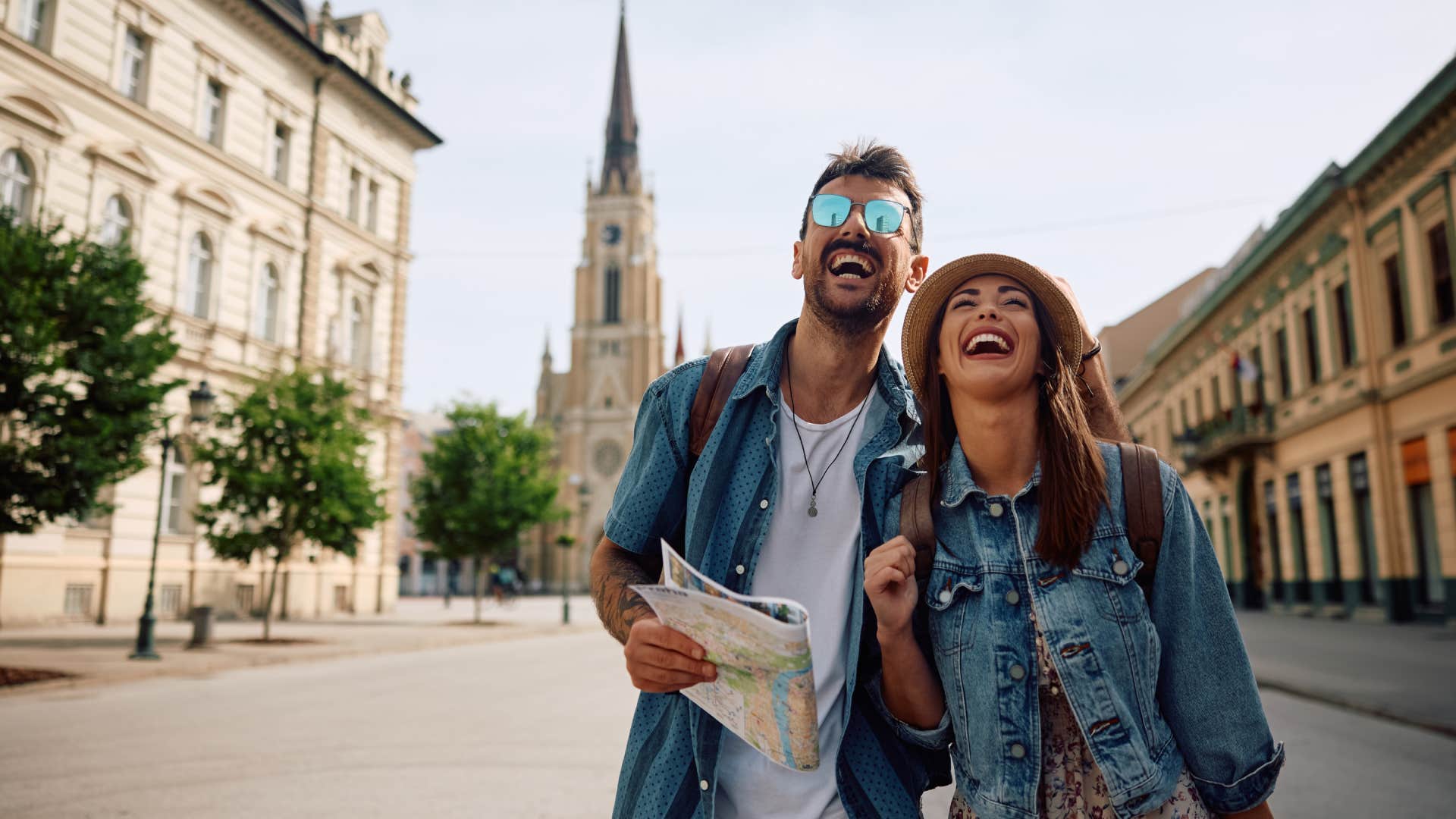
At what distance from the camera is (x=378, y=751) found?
8.52 meters

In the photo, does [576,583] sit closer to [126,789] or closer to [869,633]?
[126,789]

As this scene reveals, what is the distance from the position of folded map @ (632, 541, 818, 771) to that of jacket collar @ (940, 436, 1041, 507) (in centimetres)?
52

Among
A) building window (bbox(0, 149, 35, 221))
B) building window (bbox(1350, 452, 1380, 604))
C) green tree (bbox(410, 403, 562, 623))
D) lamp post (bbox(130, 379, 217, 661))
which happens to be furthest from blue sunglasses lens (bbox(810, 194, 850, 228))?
green tree (bbox(410, 403, 562, 623))

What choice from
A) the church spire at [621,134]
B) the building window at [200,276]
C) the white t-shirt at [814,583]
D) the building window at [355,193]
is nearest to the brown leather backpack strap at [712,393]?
the white t-shirt at [814,583]

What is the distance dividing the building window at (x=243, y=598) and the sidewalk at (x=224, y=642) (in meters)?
0.45

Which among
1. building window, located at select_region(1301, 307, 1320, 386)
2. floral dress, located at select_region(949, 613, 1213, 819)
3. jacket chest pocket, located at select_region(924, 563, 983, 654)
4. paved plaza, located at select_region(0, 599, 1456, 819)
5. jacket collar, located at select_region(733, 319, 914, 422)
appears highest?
building window, located at select_region(1301, 307, 1320, 386)

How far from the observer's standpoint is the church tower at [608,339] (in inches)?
3580

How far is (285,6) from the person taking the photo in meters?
32.7

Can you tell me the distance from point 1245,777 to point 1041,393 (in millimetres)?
880

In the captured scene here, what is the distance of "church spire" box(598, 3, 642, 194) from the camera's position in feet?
318

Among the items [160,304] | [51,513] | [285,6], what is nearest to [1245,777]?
[51,513]

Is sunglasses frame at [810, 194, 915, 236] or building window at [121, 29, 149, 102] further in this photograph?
building window at [121, 29, 149, 102]

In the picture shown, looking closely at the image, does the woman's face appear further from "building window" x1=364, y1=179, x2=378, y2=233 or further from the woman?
"building window" x1=364, y1=179, x2=378, y2=233

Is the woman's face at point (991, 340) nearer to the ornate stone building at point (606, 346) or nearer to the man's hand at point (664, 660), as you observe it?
the man's hand at point (664, 660)
